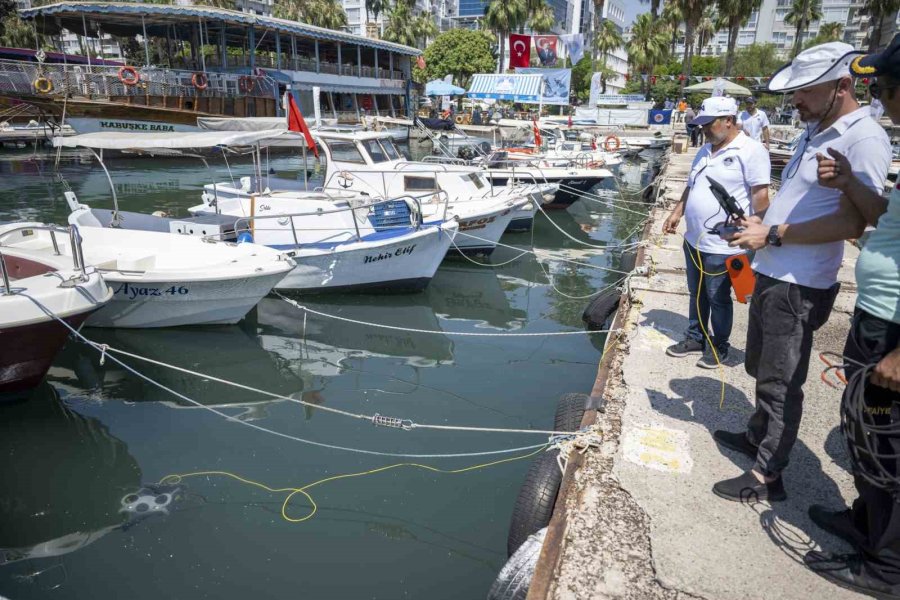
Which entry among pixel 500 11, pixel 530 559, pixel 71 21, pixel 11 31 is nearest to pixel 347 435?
pixel 530 559

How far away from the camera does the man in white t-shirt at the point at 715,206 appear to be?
13.4 ft

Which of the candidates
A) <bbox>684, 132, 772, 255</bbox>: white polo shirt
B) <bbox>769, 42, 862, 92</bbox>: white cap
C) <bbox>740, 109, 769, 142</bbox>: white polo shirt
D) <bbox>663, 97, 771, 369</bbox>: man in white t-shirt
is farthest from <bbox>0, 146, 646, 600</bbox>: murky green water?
<bbox>740, 109, 769, 142</bbox>: white polo shirt

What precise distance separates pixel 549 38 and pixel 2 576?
1263 inches

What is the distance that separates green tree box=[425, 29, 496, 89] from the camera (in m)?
51.2

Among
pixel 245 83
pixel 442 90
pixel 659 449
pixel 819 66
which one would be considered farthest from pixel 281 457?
pixel 442 90

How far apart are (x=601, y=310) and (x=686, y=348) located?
133 inches

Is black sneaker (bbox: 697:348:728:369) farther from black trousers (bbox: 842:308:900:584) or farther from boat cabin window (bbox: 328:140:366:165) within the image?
boat cabin window (bbox: 328:140:366:165)

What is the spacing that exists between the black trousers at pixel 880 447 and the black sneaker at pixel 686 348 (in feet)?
7.49

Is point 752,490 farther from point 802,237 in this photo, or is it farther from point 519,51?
point 519,51

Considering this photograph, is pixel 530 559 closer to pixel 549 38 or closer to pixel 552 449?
pixel 552 449

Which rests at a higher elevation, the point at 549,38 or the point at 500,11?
the point at 500,11

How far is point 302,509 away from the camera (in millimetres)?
4586

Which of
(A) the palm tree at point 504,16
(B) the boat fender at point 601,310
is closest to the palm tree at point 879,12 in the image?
(A) the palm tree at point 504,16

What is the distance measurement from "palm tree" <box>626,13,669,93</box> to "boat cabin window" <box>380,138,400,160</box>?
47.5m
